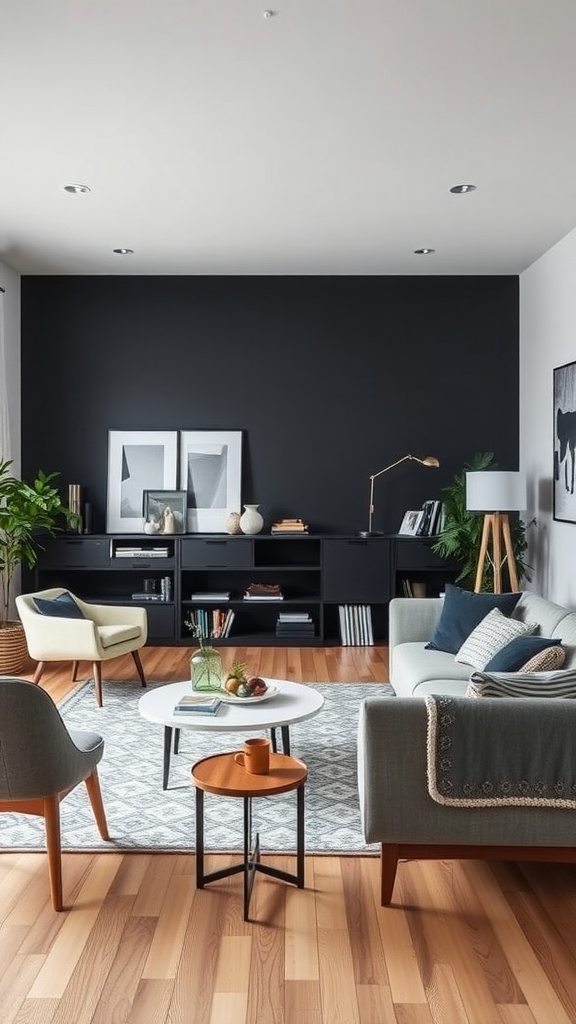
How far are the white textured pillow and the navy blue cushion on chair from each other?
8.14 ft

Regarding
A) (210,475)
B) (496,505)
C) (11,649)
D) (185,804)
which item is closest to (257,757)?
(185,804)

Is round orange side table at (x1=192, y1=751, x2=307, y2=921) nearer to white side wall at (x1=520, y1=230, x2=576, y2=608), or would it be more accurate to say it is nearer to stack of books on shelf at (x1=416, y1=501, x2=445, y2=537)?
white side wall at (x1=520, y1=230, x2=576, y2=608)

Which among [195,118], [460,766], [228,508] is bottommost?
[460,766]

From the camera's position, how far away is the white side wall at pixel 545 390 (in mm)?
5969

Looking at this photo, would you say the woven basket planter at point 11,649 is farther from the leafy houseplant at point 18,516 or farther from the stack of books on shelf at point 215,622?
the stack of books on shelf at point 215,622

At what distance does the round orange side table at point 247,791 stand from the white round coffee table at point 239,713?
351 millimetres

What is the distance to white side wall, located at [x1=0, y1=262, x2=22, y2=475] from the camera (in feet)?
22.8

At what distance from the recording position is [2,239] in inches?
242

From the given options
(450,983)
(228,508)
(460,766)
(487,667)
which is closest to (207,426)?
(228,508)

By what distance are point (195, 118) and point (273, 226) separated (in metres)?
1.79

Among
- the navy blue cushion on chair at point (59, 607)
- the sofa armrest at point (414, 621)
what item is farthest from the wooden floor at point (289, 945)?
the navy blue cushion on chair at point (59, 607)

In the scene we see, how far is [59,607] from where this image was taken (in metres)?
5.55

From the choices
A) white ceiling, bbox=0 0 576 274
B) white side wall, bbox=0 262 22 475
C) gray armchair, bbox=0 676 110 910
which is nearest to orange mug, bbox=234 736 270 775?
gray armchair, bbox=0 676 110 910

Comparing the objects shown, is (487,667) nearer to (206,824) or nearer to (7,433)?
(206,824)
